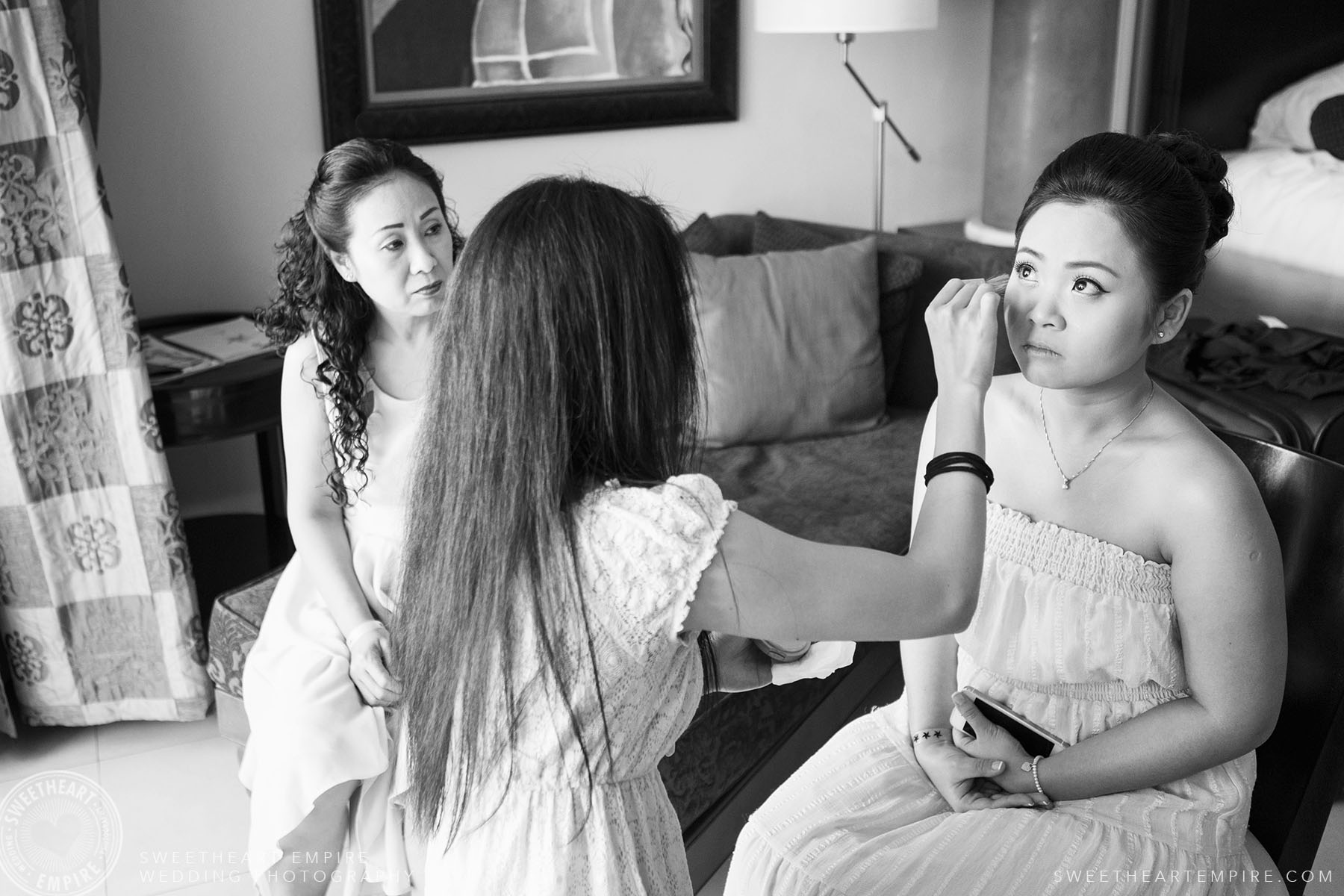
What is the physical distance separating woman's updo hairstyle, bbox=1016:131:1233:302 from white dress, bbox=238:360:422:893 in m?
0.80

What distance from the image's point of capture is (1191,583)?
124 cm

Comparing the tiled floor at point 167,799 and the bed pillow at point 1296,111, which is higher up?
the bed pillow at point 1296,111

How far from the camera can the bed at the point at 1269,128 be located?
3230 millimetres

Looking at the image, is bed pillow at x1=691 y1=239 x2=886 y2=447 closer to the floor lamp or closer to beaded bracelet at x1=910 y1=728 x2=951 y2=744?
the floor lamp

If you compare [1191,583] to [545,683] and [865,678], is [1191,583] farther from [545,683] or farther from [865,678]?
[865,678]

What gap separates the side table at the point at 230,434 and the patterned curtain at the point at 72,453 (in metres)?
0.07

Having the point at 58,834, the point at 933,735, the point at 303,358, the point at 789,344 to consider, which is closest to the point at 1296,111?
the point at 789,344

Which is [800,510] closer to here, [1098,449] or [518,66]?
[1098,449]

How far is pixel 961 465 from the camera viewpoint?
1091mm

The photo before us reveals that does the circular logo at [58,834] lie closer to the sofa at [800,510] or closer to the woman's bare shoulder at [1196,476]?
the sofa at [800,510]

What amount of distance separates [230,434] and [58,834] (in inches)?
31.2

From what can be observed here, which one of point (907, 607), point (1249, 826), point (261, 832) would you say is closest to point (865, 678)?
point (1249, 826)

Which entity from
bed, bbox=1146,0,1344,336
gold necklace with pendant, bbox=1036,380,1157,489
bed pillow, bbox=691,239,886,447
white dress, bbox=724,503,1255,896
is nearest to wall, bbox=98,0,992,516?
bed pillow, bbox=691,239,886,447

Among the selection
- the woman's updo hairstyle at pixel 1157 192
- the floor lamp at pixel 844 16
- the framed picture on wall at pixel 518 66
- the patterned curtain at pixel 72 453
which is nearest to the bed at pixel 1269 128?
the floor lamp at pixel 844 16
